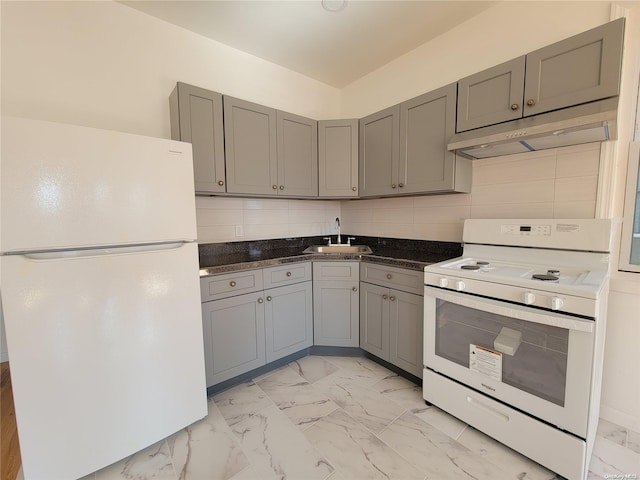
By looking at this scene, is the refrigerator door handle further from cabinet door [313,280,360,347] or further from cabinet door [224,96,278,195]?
cabinet door [313,280,360,347]

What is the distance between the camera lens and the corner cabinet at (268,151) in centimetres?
204

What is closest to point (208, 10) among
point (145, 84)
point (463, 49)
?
point (145, 84)

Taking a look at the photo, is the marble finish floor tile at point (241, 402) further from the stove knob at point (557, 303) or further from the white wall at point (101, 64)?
the white wall at point (101, 64)

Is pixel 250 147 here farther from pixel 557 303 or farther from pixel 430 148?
pixel 557 303

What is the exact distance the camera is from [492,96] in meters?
1.66

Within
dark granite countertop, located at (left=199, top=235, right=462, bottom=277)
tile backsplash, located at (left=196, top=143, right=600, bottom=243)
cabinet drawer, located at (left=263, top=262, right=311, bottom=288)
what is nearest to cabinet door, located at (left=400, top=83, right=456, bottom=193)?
tile backsplash, located at (left=196, top=143, right=600, bottom=243)

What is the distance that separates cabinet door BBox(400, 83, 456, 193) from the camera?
73.6 inches

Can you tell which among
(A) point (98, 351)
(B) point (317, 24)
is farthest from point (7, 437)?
(B) point (317, 24)

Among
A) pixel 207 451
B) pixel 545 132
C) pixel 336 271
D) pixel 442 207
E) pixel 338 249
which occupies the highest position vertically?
pixel 545 132

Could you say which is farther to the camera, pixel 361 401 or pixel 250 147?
pixel 250 147

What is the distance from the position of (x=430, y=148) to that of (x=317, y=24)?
1.24 metres

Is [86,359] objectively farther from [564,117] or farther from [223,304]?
[564,117]


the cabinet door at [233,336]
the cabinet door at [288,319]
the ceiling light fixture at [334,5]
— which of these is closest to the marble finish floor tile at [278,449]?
the cabinet door at [233,336]

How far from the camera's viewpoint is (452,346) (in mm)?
1599
